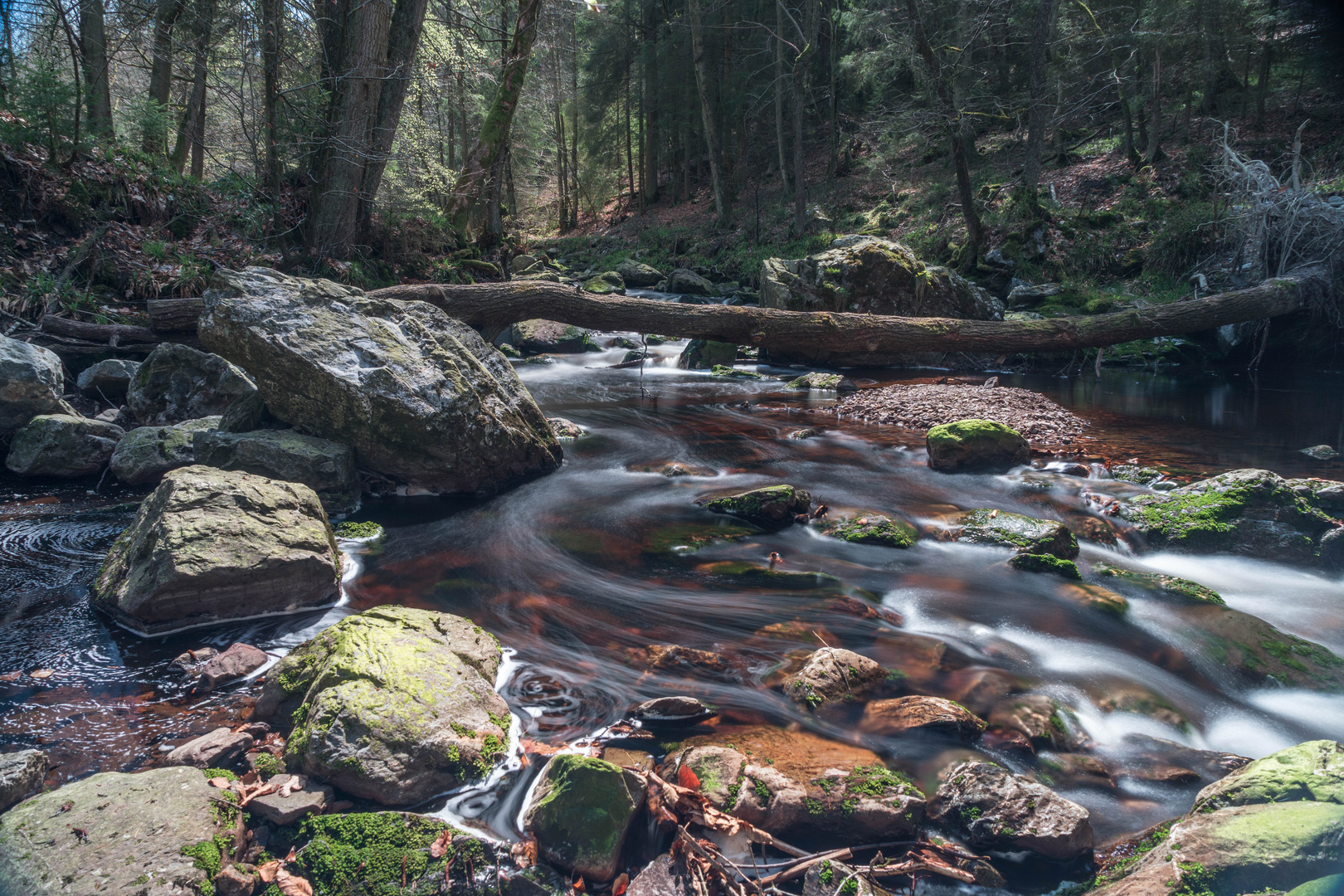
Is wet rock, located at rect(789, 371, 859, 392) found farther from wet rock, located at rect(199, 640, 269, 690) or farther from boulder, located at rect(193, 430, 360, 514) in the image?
wet rock, located at rect(199, 640, 269, 690)

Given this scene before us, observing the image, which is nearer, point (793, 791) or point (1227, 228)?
point (793, 791)

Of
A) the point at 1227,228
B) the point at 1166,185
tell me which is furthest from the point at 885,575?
the point at 1166,185

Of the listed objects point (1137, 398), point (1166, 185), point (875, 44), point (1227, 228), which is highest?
point (875, 44)

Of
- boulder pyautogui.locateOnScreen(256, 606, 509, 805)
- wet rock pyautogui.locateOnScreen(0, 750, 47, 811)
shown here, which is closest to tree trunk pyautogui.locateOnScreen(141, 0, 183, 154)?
boulder pyautogui.locateOnScreen(256, 606, 509, 805)

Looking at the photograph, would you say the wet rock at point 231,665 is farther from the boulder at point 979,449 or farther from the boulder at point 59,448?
the boulder at point 979,449

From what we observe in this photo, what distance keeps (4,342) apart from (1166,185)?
25.7m

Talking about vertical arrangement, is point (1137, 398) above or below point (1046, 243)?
below

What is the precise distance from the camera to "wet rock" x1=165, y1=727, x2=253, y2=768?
3.00 metres

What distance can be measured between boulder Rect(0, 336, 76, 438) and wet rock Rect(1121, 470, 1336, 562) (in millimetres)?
11385

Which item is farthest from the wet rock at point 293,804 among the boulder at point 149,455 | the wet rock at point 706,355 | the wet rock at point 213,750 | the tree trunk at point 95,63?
the wet rock at point 706,355

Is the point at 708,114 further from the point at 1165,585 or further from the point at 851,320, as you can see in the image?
the point at 1165,585

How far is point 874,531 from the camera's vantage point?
630 cm

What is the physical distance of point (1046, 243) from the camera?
17000 mm

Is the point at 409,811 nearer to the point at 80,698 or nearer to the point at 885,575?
the point at 80,698
